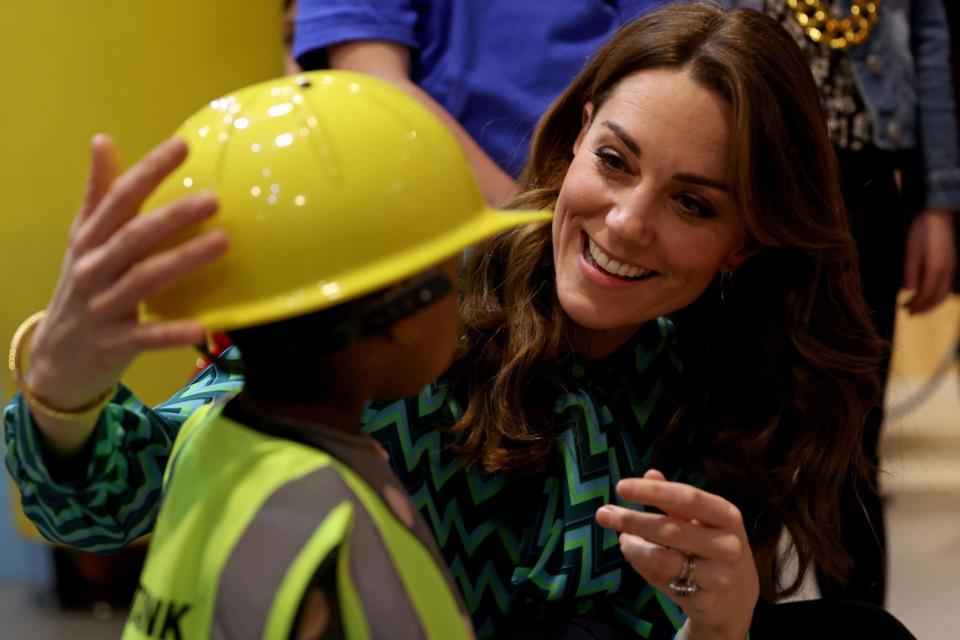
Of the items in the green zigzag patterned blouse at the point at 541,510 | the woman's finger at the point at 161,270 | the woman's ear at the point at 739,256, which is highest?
the woman's finger at the point at 161,270

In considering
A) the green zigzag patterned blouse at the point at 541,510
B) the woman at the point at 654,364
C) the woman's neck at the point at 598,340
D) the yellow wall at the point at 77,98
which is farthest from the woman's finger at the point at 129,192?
the yellow wall at the point at 77,98

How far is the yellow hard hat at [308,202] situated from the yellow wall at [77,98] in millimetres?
1187

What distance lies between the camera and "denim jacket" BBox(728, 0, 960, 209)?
1.88 m

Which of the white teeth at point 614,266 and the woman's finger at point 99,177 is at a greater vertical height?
the woman's finger at point 99,177

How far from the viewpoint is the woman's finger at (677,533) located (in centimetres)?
102

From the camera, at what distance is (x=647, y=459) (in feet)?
4.68

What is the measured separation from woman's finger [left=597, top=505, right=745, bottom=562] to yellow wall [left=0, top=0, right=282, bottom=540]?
1198mm

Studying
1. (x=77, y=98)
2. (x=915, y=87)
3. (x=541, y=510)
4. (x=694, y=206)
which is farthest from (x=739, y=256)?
(x=77, y=98)

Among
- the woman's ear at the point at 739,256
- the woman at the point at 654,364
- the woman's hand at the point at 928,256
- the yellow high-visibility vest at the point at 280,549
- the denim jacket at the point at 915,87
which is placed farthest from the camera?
the woman's hand at the point at 928,256

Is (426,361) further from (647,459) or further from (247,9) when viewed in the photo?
(247,9)

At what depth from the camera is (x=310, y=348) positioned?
0.84 meters

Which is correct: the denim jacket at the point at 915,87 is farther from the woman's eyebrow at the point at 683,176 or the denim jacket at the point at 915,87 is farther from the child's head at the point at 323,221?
the child's head at the point at 323,221

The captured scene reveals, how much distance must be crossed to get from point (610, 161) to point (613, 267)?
0.10 metres

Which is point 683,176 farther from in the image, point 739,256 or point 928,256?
point 928,256
